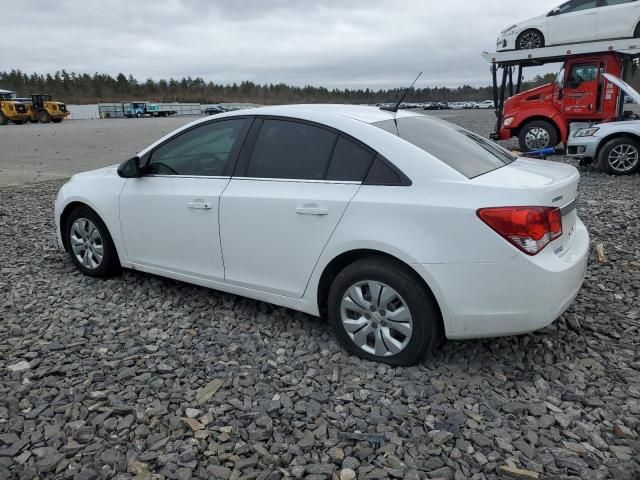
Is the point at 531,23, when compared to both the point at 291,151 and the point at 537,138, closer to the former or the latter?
the point at 537,138

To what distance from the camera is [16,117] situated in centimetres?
3947

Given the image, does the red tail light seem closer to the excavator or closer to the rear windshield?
the rear windshield

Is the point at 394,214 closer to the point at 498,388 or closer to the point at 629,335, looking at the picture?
the point at 498,388

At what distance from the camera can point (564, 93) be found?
524 inches

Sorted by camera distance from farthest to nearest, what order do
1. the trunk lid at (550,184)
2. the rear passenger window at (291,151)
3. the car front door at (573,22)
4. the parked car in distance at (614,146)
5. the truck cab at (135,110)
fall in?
the truck cab at (135,110) → the car front door at (573,22) → the parked car in distance at (614,146) → the rear passenger window at (291,151) → the trunk lid at (550,184)

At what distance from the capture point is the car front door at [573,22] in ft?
43.5

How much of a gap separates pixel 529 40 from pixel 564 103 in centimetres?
219

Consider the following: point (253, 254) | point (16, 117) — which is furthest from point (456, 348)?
point (16, 117)

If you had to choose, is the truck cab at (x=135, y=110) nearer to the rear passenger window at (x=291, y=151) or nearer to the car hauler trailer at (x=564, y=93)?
the car hauler trailer at (x=564, y=93)

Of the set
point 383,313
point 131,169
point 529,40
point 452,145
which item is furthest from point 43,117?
point 383,313

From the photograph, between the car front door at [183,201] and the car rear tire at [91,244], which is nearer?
the car front door at [183,201]

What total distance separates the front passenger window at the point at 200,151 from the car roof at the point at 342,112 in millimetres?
194

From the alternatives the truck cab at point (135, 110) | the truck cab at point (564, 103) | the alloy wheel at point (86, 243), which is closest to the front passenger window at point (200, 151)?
the alloy wheel at point (86, 243)

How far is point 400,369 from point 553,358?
992 mm
